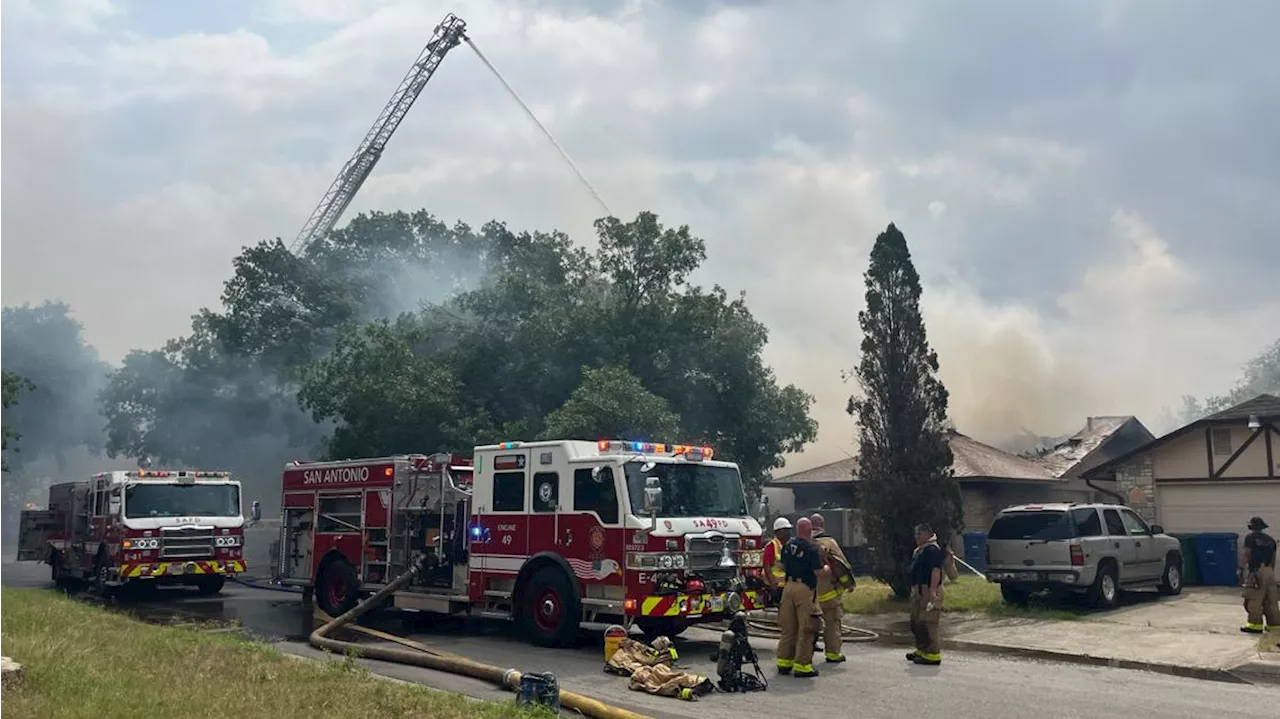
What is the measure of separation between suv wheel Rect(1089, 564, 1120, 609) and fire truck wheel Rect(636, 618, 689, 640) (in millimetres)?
6368

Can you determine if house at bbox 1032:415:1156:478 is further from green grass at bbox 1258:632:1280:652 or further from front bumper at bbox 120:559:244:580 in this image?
front bumper at bbox 120:559:244:580

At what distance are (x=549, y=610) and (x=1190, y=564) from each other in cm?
1294

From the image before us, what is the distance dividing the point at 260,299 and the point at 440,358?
18408 mm

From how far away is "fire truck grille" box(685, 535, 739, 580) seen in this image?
38.6 ft

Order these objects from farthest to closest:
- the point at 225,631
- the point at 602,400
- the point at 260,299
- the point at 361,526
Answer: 1. the point at 260,299
2. the point at 602,400
3. the point at 361,526
4. the point at 225,631

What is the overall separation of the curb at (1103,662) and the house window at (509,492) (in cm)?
496

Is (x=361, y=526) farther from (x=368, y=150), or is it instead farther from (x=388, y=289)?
(x=368, y=150)

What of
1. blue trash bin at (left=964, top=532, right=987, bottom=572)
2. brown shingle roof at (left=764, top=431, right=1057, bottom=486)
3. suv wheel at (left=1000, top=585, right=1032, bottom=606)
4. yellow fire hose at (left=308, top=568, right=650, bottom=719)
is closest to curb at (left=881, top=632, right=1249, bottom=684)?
suv wheel at (left=1000, top=585, right=1032, bottom=606)

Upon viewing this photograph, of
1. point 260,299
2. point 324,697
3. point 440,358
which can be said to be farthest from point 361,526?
point 260,299

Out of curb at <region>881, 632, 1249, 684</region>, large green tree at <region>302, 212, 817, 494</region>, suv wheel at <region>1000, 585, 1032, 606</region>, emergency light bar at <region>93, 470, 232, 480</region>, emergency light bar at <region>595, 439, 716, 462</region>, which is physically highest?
large green tree at <region>302, 212, 817, 494</region>

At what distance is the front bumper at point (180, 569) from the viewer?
18.2 metres

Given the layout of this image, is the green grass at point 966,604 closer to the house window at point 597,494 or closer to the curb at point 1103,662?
the curb at point 1103,662

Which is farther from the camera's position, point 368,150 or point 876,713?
point 368,150

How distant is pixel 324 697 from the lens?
788cm
